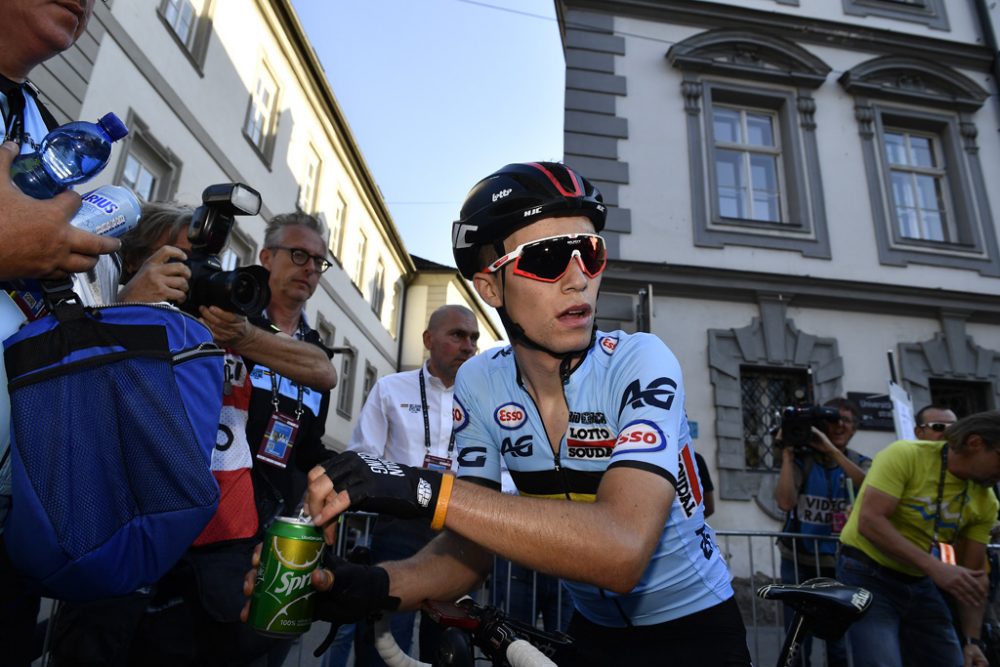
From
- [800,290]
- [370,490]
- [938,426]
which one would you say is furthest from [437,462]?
[800,290]

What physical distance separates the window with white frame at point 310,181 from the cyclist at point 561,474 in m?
17.6

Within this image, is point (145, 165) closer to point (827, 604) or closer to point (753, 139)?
point (753, 139)

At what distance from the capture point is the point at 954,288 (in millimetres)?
11086

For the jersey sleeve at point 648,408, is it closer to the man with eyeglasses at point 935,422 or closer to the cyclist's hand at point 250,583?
Answer: the cyclist's hand at point 250,583

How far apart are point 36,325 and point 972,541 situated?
5162mm

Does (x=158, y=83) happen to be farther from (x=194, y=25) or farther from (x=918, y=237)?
(x=918, y=237)

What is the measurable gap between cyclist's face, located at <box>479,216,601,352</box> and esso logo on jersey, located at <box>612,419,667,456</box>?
43cm

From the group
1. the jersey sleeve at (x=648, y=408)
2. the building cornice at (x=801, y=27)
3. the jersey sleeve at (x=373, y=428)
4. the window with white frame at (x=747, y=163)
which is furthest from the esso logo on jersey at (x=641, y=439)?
the building cornice at (x=801, y=27)

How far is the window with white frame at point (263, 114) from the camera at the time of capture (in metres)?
15.1

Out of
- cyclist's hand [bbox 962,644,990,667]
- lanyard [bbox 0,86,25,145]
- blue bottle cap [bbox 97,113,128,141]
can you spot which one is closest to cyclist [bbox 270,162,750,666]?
blue bottle cap [bbox 97,113,128,141]

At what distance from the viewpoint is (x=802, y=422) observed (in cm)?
558

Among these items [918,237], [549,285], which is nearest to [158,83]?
[549,285]

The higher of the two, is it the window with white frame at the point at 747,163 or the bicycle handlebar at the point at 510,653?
the window with white frame at the point at 747,163

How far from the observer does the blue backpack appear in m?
1.30
